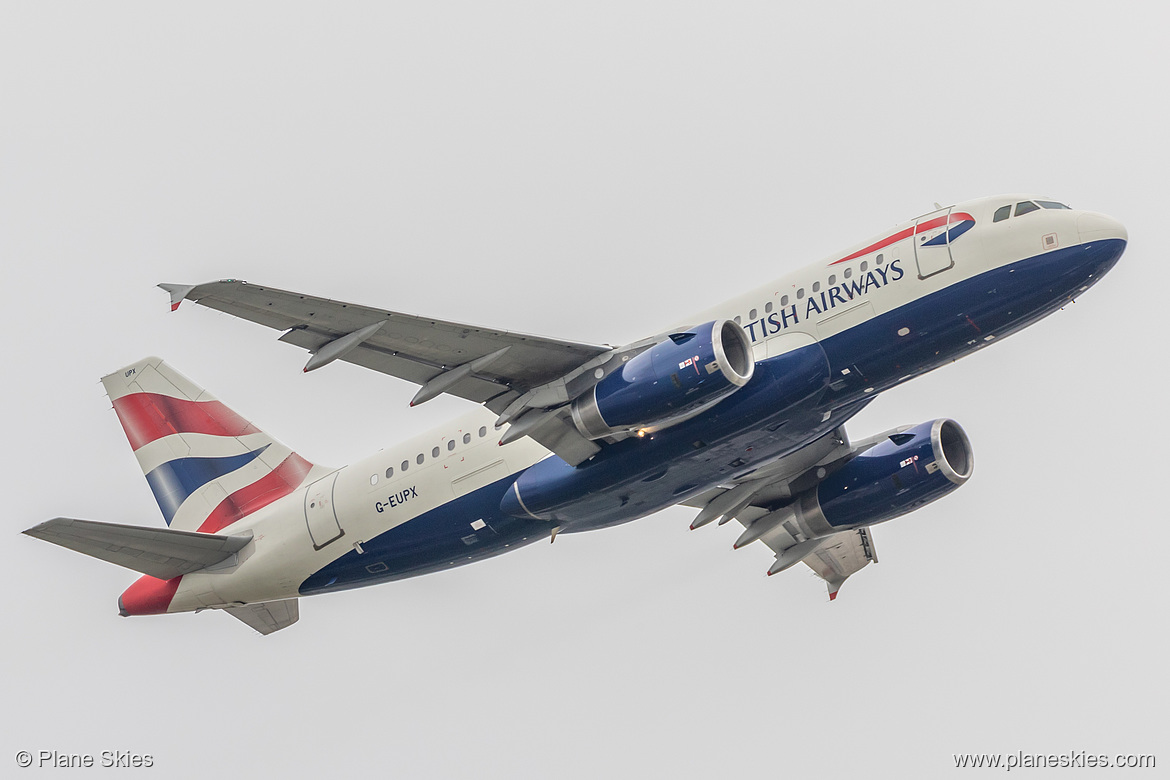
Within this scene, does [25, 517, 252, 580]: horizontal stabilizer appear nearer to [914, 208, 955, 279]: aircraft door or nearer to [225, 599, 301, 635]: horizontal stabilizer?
[225, 599, 301, 635]: horizontal stabilizer

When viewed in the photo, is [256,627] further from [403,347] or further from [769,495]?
[769,495]

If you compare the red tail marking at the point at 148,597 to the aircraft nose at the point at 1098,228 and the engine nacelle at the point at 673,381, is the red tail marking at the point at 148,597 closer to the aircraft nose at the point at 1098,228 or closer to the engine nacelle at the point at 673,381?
the engine nacelle at the point at 673,381

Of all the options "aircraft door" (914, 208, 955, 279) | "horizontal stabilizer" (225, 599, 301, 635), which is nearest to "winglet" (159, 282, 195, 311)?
"horizontal stabilizer" (225, 599, 301, 635)

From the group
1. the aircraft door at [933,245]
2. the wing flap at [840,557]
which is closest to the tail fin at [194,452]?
the wing flap at [840,557]

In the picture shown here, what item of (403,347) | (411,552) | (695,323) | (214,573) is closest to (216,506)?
(214,573)

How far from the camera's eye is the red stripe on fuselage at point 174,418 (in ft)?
123

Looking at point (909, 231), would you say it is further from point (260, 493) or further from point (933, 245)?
point (260, 493)

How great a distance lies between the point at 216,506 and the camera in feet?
120

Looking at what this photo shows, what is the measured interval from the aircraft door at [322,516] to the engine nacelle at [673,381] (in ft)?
27.3

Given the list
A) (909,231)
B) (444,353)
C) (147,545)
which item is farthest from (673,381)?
(147,545)

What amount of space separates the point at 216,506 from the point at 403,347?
1107cm

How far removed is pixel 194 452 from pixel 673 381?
16.4m

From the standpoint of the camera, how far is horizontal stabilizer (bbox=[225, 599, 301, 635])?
35.6m

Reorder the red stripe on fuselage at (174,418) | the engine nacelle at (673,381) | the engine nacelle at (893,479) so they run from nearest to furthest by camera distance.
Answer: the engine nacelle at (673,381) → the engine nacelle at (893,479) → the red stripe on fuselage at (174,418)
